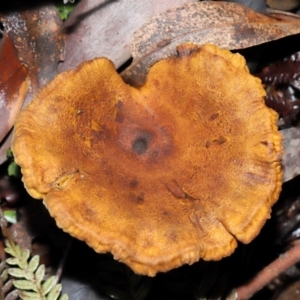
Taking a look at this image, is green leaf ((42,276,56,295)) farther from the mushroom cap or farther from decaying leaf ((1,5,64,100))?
decaying leaf ((1,5,64,100))

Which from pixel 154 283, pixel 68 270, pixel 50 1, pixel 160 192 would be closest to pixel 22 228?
pixel 68 270

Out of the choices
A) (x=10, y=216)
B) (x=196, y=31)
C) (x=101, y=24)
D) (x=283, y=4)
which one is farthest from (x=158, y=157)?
(x=283, y=4)

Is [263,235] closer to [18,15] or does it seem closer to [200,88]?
[200,88]

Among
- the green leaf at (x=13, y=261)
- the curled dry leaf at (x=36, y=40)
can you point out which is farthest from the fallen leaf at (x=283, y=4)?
the green leaf at (x=13, y=261)

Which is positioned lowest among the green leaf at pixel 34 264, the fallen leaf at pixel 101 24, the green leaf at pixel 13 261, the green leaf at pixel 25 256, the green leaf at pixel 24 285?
the green leaf at pixel 24 285

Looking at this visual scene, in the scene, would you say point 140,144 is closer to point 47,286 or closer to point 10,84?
point 10,84

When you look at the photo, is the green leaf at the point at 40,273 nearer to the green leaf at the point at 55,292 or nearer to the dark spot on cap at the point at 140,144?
the green leaf at the point at 55,292
